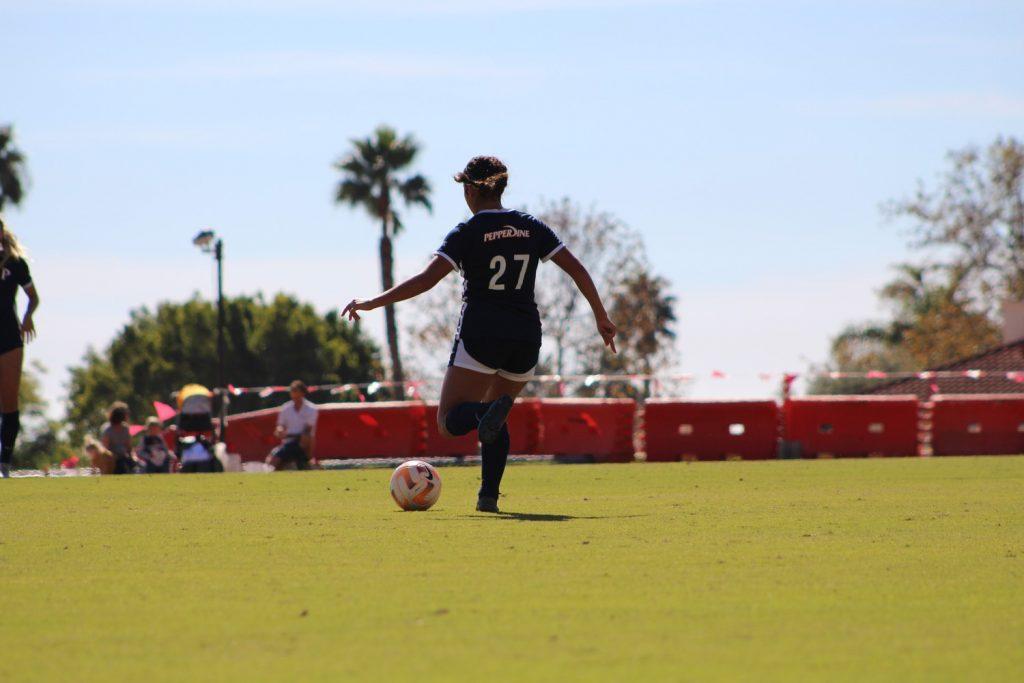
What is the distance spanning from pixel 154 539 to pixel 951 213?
58.6 m

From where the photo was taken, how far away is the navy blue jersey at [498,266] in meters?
9.56

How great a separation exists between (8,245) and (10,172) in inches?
1882

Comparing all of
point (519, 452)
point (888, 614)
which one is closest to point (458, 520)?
point (888, 614)

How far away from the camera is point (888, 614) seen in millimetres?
5176

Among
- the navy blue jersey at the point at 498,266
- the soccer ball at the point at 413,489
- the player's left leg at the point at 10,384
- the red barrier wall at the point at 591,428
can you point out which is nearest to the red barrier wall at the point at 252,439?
the red barrier wall at the point at 591,428

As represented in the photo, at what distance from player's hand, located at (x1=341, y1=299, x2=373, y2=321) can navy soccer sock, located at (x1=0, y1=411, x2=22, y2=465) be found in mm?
4963

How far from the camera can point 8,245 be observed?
524 inches

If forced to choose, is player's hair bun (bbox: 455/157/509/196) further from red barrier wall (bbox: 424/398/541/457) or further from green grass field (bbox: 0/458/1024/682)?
red barrier wall (bbox: 424/398/541/457)

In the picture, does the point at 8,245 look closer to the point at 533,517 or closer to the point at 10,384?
the point at 10,384

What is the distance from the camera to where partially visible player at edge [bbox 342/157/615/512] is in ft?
31.4

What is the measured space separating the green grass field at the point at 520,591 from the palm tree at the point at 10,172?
5076cm

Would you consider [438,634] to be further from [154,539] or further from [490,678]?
[154,539]

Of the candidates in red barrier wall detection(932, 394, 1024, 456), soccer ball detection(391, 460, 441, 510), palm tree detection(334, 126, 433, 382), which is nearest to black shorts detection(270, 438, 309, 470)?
red barrier wall detection(932, 394, 1024, 456)

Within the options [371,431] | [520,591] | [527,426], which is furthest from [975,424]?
[520,591]
